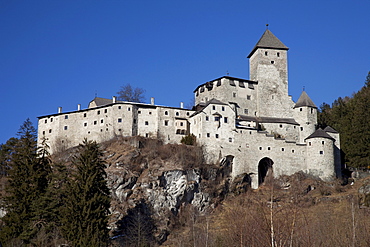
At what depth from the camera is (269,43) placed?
249ft

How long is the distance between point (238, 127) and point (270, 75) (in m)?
12.9

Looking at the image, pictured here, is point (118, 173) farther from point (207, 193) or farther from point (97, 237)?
point (97, 237)

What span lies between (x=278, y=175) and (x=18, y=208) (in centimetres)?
3363

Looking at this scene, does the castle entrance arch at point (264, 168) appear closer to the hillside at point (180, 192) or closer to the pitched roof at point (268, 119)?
the hillside at point (180, 192)

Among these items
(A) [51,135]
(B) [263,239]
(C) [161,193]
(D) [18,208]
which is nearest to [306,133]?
(C) [161,193]

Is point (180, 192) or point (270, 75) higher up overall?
point (270, 75)

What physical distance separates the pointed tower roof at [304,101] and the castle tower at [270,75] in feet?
5.52

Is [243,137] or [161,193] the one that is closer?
[161,193]

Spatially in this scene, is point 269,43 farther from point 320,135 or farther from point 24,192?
Result: point 24,192

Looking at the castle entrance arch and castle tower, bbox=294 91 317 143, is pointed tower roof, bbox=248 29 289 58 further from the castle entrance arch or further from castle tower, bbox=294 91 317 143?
the castle entrance arch

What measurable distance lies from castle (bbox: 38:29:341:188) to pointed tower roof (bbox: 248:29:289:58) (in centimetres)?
369

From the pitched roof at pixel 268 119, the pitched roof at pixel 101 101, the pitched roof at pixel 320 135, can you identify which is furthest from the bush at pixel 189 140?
the pitched roof at pixel 101 101

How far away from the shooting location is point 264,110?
71062 mm

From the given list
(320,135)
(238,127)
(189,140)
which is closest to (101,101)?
(189,140)
